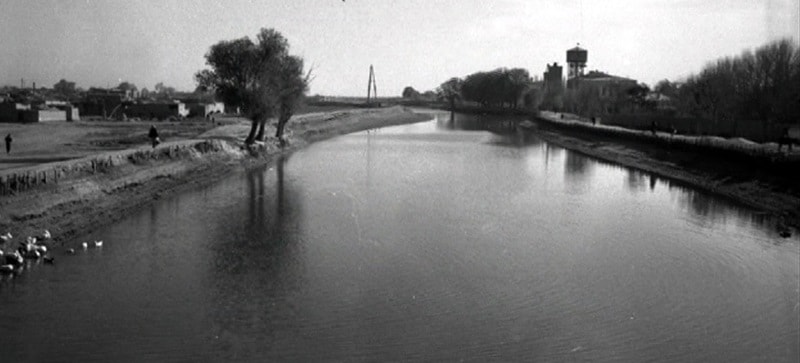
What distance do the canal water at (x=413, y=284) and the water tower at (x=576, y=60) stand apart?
11275cm

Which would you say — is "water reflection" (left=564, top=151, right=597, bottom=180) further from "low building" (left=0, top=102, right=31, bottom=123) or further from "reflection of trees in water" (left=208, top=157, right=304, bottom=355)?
"low building" (left=0, top=102, right=31, bottom=123)

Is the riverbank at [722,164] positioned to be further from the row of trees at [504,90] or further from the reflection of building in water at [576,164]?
the row of trees at [504,90]

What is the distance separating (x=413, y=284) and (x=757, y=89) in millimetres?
35315

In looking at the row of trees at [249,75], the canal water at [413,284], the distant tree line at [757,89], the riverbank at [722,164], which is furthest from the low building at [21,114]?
the distant tree line at [757,89]

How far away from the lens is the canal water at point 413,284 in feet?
33.3

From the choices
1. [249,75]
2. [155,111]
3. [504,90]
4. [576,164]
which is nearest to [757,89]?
[576,164]

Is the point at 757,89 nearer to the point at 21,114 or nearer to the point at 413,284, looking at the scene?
the point at 413,284

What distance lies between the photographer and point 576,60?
132 m

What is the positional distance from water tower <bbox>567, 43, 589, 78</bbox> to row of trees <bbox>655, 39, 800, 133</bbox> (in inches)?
3317

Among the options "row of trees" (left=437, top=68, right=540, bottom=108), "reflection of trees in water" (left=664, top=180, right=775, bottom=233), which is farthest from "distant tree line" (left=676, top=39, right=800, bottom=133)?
"row of trees" (left=437, top=68, right=540, bottom=108)

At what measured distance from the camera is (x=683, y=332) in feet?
36.4

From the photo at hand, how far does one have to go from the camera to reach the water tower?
131875 millimetres

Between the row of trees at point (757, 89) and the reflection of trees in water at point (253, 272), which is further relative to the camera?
the row of trees at point (757, 89)

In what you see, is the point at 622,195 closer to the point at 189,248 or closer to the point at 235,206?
the point at 235,206
